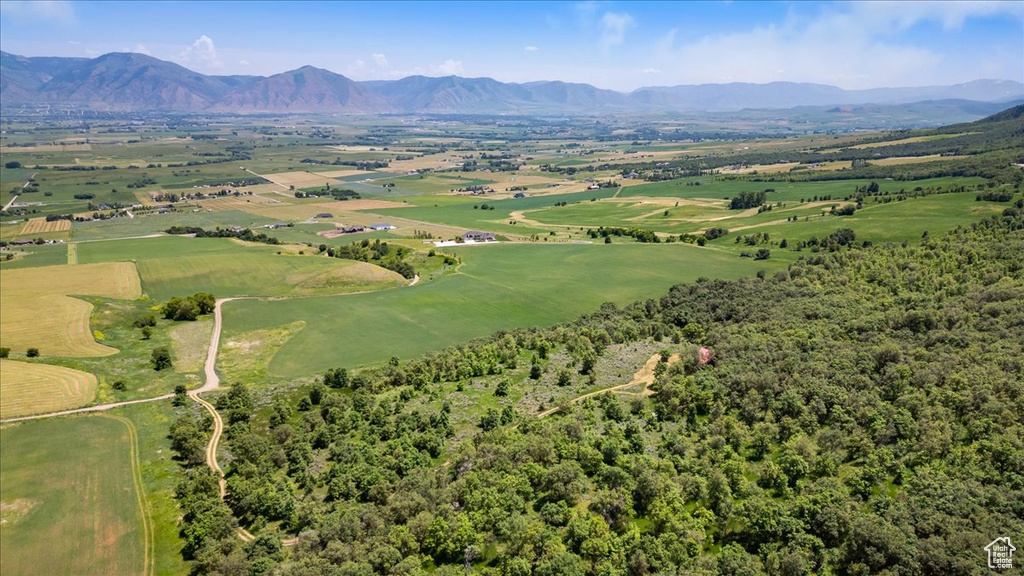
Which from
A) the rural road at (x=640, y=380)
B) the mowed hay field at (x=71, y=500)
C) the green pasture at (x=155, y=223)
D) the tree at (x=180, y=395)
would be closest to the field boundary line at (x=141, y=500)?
the mowed hay field at (x=71, y=500)

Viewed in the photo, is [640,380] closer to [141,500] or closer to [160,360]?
[141,500]

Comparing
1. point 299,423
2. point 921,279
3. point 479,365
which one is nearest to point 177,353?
point 299,423

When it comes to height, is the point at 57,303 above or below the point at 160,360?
above

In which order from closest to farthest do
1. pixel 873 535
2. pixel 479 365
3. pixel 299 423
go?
1. pixel 873 535
2. pixel 299 423
3. pixel 479 365

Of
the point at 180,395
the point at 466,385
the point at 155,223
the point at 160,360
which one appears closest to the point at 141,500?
the point at 180,395

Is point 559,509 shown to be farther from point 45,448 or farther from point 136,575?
point 45,448

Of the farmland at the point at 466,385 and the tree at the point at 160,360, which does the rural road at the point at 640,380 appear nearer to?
the farmland at the point at 466,385

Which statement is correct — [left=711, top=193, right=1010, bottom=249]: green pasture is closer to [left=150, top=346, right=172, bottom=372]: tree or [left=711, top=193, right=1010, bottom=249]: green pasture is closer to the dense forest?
the dense forest
